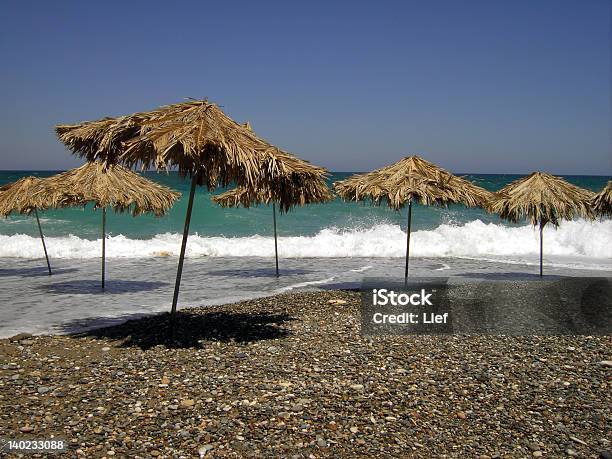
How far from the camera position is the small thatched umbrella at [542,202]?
36.4ft

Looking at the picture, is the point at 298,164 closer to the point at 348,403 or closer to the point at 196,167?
the point at 196,167

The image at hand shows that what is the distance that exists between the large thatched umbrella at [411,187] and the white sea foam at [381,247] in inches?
362

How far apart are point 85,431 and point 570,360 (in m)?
5.31

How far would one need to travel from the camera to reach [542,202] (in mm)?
11125

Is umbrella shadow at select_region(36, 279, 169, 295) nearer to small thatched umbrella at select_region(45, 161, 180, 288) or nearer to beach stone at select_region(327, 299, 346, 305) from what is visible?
small thatched umbrella at select_region(45, 161, 180, 288)

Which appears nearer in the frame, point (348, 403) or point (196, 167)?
point (348, 403)

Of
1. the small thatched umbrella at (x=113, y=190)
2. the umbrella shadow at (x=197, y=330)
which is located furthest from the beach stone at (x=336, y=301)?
the small thatched umbrella at (x=113, y=190)

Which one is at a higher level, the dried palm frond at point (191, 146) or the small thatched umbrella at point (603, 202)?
the dried palm frond at point (191, 146)

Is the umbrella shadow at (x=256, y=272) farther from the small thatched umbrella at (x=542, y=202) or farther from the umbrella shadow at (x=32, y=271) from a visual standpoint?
the small thatched umbrella at (x=542, y=202)

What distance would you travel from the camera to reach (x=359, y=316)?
342 inches

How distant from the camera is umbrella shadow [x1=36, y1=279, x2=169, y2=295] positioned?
465 inches

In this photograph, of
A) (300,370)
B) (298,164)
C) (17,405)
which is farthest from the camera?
(298,164)

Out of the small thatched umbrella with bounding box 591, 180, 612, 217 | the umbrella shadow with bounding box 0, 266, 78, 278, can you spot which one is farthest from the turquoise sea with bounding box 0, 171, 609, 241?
the small thatched umbrella with bounding box 591, 180, 612, 217

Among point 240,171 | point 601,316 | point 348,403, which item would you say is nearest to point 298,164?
point 240,171
